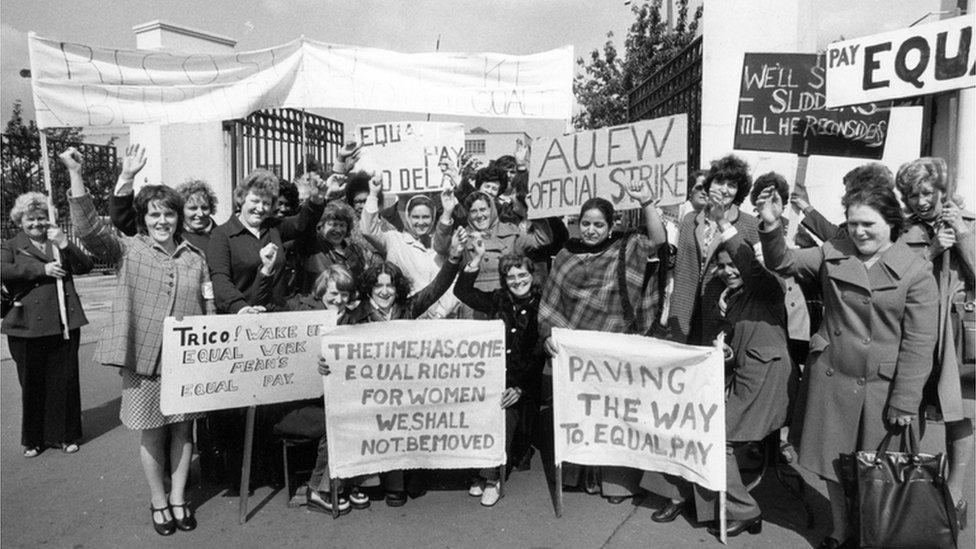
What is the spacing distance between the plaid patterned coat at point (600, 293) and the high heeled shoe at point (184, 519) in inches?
88.6

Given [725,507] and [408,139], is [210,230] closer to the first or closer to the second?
[408,139]

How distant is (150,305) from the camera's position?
144 inches

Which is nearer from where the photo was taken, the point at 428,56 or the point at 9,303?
the point at 9,303

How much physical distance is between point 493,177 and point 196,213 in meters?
2.20

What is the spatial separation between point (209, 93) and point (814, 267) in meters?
4.29

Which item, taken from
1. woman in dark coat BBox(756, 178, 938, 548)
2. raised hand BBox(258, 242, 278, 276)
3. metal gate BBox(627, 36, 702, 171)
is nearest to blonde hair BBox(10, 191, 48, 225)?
raised hand BBox(258, 242, 278, 276)

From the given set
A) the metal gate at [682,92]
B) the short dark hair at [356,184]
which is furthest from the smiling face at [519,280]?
the metal gate at [682,92]

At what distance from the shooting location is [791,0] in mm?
6172

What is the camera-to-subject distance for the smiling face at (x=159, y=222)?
373 centimetres

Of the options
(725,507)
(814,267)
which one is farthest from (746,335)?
(725,507)

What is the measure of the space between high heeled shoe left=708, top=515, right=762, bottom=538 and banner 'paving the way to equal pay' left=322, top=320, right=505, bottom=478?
1.23 m

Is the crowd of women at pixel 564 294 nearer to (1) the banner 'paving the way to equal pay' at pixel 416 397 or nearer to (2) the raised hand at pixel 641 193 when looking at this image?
(2) the raised hand at pixel 641 193

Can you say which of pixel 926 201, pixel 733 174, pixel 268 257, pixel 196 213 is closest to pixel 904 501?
pixel 926 201

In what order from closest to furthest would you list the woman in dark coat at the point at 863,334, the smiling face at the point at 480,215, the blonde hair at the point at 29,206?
the woman in dark coat at the point at 863,334 < the smiling face at the point at 480,215 < the blonde hair at the point at 29,206
